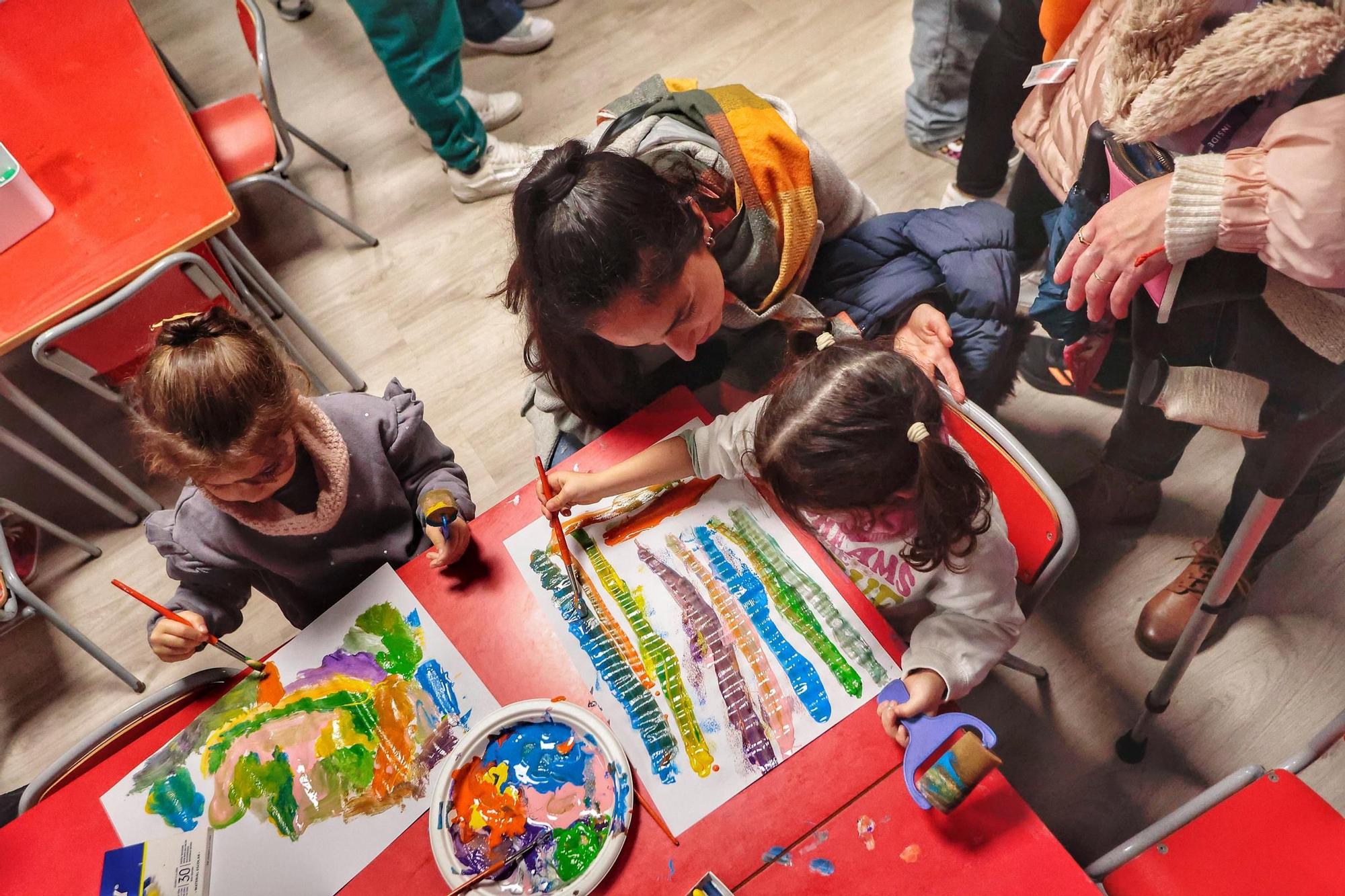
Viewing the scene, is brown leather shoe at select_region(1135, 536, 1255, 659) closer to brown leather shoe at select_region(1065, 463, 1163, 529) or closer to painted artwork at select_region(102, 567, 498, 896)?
brown leather shoe at select_region(1065, 463, 1163, 529)

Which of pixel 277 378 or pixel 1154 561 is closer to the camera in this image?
pixel 277 378

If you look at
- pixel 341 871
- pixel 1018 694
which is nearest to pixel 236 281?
pixel 341 871

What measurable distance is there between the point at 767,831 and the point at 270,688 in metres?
0.64

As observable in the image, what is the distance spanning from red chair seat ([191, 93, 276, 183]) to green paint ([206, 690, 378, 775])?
1.37 m

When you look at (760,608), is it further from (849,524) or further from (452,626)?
(452,626)

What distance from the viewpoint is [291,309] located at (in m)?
→ 1.87

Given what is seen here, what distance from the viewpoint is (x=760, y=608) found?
40.1 inches

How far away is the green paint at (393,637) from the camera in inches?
40.6

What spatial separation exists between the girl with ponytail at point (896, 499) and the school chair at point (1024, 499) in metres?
0.03

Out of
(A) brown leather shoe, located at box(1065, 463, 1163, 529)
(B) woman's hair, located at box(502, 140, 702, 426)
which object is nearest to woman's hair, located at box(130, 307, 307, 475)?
(B) woman's hair, located at box(502, 140, 702, 426)

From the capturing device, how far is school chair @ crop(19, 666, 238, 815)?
978mm

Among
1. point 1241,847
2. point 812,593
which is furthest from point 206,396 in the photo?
point 1241,847

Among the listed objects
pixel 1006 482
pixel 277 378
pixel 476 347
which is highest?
pixel 277 378

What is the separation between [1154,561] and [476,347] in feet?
5.33
